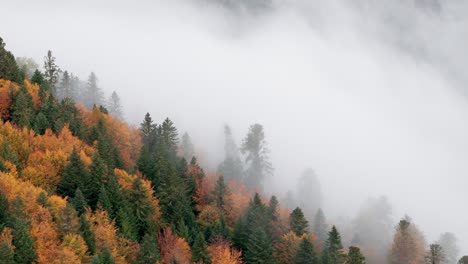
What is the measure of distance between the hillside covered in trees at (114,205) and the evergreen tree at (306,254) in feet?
0.58

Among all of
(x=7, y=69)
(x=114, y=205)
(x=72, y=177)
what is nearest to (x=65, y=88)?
(x=7, y=69)

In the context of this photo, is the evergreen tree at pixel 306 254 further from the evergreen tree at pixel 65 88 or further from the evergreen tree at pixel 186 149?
the evergreen tree at pixel 65 88

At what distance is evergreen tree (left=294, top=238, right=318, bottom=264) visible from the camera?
315 feet

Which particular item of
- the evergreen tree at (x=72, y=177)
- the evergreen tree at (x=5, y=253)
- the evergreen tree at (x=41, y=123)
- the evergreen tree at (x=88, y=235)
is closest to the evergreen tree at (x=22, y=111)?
the evergreen tree at (x=41, y=123)

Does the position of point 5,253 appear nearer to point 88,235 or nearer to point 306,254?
point 88,235

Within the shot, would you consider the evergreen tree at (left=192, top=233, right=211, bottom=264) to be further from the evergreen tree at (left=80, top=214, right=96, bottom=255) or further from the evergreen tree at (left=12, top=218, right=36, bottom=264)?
the evergreen tree at (left=12, top=218, right=36, bottom=264)

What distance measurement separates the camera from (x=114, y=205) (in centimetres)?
8600

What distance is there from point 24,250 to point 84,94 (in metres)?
118

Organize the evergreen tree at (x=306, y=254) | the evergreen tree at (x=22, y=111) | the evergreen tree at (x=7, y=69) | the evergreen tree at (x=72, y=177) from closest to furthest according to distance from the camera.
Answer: the evergreen tree at (x=72, y=177), the evergreen tree at (x=22, y=111), the evergreen tree at (x=306, y=254), the evergreen tree at (x=7, y=69)

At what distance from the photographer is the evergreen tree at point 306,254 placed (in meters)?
96.1

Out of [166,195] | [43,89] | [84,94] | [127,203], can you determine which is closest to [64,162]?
[127,203]

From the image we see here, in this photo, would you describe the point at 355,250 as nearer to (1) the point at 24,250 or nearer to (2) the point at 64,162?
(2) the point at 64,162

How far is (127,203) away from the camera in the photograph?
288ft

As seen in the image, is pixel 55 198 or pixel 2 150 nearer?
pixel 55 198
